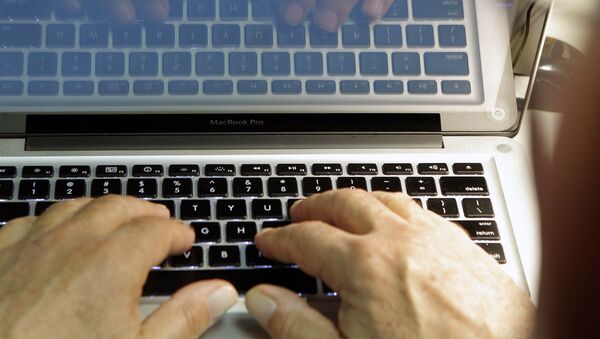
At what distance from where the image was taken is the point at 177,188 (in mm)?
616

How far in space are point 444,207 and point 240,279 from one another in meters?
0.22

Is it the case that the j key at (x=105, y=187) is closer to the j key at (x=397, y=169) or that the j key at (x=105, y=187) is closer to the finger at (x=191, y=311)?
the finger at (x=191, y=311)

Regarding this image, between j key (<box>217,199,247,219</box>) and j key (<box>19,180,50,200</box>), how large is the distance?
17 centimetres

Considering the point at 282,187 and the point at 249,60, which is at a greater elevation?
the point at 249,60

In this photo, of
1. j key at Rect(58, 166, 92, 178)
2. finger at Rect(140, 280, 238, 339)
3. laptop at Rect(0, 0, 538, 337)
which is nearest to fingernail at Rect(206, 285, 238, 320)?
finger at Rect(140, 280, 238, 339)

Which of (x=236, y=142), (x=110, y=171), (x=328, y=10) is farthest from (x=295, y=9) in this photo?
(x=110, y=171)

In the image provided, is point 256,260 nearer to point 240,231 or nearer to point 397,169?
point 240,231

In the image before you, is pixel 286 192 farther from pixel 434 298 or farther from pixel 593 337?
pixel 593 337

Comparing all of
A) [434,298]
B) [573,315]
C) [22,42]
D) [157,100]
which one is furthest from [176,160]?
[573,315]

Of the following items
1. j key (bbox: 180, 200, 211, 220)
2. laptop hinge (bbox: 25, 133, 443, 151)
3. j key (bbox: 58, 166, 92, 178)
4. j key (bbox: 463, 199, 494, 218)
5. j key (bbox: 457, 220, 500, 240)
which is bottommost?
j key (bbox: 457, 220, 500, 240)

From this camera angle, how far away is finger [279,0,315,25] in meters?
0.64

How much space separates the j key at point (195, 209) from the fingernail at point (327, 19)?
0.22 meters

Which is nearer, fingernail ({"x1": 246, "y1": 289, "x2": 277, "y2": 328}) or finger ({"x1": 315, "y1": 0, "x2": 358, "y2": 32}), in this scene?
fingernail ({"x1": 246, "y1": 289, "x2": 277, "y2": 328})

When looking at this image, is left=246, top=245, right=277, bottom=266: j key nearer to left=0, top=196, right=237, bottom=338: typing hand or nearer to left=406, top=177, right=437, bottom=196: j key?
left=0, top=196, right=237, bottom=338: typing hand
